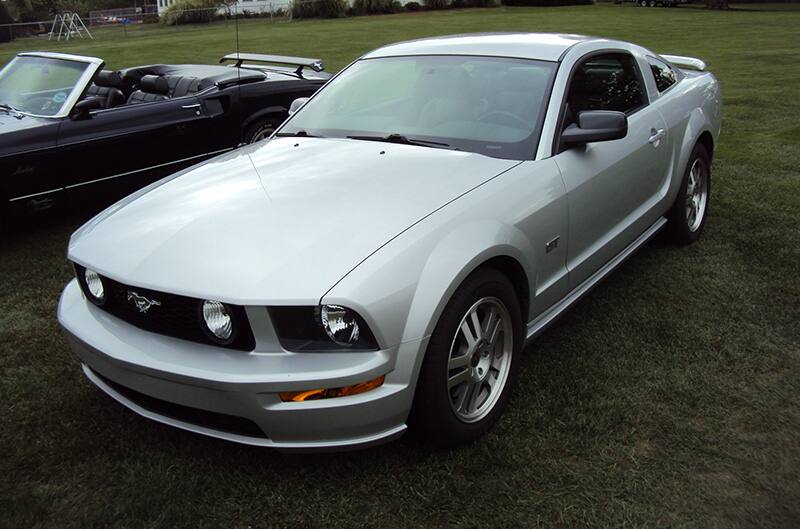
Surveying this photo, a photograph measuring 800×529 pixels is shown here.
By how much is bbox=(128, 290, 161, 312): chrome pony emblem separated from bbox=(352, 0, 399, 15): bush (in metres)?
37.2

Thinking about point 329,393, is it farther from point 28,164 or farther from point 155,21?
point 155,21

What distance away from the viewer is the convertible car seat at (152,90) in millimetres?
6160

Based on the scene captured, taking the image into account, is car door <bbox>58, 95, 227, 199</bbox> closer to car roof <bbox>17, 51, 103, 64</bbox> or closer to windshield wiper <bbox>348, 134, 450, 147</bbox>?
car roof <bbox>17, 51, 103, 64</bbox>

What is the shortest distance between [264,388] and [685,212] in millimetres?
3375

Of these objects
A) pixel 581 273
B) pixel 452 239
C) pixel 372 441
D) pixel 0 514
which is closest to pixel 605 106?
pixel 581 273

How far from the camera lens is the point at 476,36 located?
3990 millimetres

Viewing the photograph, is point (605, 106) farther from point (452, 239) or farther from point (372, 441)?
point (372, 441)

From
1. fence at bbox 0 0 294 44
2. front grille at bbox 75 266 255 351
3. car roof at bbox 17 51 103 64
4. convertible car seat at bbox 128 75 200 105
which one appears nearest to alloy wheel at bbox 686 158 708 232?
front grille at bbox 75 266 255 351

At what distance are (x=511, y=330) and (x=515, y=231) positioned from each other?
403mm

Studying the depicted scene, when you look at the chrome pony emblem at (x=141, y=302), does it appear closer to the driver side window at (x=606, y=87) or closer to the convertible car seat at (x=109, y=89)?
the driver side window at (x=606, y=87)

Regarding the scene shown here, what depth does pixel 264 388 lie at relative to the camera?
2252 mm

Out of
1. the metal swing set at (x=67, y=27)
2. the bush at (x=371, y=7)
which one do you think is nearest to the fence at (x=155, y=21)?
the metal swing set at (x=67, y=27)

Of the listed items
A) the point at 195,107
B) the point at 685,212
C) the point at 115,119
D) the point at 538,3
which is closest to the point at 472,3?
the point at 538,3

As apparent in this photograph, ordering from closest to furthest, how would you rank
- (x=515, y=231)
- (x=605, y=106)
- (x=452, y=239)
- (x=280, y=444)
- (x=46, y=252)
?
1. (x=280, y=444)
2. (x=452, y=239)
3. (x=515, y=231)
4. (x=605, y=106)
5. (x=46, y=252)
